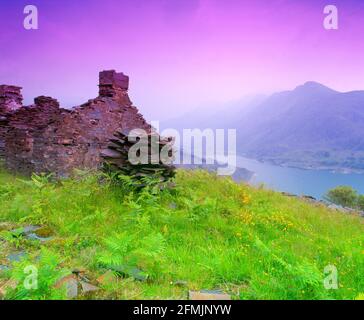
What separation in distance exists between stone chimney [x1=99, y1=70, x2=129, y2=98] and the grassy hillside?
713cm

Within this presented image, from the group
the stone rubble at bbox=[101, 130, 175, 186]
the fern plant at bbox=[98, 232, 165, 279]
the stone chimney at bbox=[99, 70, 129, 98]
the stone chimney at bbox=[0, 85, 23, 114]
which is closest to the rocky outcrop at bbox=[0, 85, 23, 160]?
the stone chimney at bbox=[0, 85, 23, 114]

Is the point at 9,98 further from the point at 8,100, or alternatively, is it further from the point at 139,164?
the point at 139,164

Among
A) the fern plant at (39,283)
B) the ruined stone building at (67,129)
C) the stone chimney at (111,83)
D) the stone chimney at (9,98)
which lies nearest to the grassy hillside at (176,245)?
the fern plant at (39,283)

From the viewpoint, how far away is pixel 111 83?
18.4 meters

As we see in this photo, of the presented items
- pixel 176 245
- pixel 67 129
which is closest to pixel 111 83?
pixel 67 129

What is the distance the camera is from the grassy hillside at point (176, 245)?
17.6ft

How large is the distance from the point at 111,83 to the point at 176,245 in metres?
12.7

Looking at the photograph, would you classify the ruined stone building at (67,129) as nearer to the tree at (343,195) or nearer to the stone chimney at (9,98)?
the stone chimney at (9,98)

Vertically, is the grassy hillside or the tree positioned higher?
the grassy hillside

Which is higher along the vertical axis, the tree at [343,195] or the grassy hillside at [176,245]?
the grassy hillside at [176,245]

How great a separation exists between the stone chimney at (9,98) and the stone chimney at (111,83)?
7.93 m

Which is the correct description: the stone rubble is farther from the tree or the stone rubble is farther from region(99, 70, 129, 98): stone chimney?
the tree

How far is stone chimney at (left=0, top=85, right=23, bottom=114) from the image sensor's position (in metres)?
23.0

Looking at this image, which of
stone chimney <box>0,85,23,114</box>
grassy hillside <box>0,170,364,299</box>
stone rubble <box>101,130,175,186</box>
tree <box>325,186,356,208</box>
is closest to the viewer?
grassy hillside <box>0,170,364,299</box>
